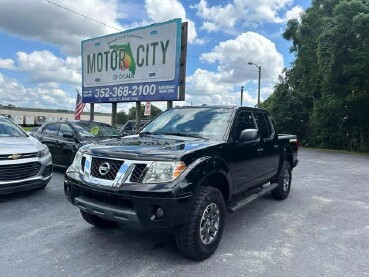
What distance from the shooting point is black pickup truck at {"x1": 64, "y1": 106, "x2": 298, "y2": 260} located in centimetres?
341

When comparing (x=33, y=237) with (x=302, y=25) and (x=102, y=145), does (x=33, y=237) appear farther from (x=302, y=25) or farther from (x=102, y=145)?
(x=302, y=25)

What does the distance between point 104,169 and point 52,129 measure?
6.77 metres

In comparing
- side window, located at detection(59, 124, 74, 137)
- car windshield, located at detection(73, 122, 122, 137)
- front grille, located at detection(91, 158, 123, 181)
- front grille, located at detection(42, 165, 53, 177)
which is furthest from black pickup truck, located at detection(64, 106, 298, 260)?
side window, located at detection(59, 124, 74, 137)

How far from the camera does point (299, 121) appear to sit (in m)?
23.9

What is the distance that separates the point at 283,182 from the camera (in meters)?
6.78

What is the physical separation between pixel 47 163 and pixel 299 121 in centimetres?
2052

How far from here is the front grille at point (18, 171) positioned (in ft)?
19.3

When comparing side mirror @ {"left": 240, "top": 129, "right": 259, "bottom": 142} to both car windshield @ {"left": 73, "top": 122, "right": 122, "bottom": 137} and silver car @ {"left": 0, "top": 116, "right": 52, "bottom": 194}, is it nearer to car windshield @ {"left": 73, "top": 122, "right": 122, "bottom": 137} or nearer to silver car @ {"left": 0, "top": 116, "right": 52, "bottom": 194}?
silver car @ {"left": 0, "top": 116, "right": 52, "bottom": 194}

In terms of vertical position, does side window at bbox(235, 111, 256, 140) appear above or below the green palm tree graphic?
below

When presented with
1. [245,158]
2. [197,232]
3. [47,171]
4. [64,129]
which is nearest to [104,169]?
[197,232]

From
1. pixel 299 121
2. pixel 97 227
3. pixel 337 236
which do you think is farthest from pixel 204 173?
pixel 299 121

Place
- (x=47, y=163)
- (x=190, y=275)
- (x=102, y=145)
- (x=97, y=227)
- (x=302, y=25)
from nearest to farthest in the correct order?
1. (x=190, y=275)
2. (x=102, y=145)
3. (x=97, y=227)
4. (x=47, y=163)
5. (x=302, y=25)

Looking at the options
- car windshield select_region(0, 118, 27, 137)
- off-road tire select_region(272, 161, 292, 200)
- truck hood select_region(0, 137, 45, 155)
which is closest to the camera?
truck hood select_region(0, 137, 45, 155)

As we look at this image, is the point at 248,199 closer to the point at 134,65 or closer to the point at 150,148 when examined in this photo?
the point at 150,148
